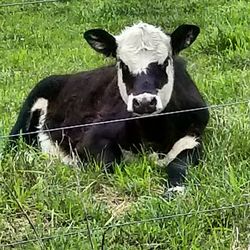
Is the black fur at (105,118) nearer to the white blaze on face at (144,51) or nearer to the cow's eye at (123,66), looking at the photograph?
the white blaze on face at (144,51)

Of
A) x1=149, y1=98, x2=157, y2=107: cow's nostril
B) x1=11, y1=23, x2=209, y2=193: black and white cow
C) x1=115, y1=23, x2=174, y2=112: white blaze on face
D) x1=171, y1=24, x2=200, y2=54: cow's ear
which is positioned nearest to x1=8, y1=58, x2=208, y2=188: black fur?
x1=11, y1=23, x2=209, y2=193: black and white cow

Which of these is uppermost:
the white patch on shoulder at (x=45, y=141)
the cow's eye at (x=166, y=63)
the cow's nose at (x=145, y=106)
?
the cow's eye at (x=166, y=63)

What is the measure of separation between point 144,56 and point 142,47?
72 mm

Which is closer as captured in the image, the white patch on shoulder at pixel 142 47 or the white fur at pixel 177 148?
the white fur at pixel 177 148

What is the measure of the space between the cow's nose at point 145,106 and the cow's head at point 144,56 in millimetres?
18

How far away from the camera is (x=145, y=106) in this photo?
19.1 ft

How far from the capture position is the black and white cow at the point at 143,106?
602 cm

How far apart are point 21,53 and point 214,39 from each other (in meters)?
2.19

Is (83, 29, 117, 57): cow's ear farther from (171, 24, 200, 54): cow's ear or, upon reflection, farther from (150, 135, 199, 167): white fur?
(150, 135, 199, 167): white fur

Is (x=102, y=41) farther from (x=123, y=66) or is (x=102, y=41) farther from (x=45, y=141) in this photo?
(x=45, y=141)

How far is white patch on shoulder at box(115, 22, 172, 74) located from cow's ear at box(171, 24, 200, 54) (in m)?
0.05

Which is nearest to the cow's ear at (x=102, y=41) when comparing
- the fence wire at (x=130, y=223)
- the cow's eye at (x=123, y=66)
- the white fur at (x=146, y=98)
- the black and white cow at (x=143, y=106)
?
the black and white cow at (x=143, y=106)

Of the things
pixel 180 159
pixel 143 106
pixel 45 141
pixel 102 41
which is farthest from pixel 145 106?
pixel 45 141

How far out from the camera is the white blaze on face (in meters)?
6.14
